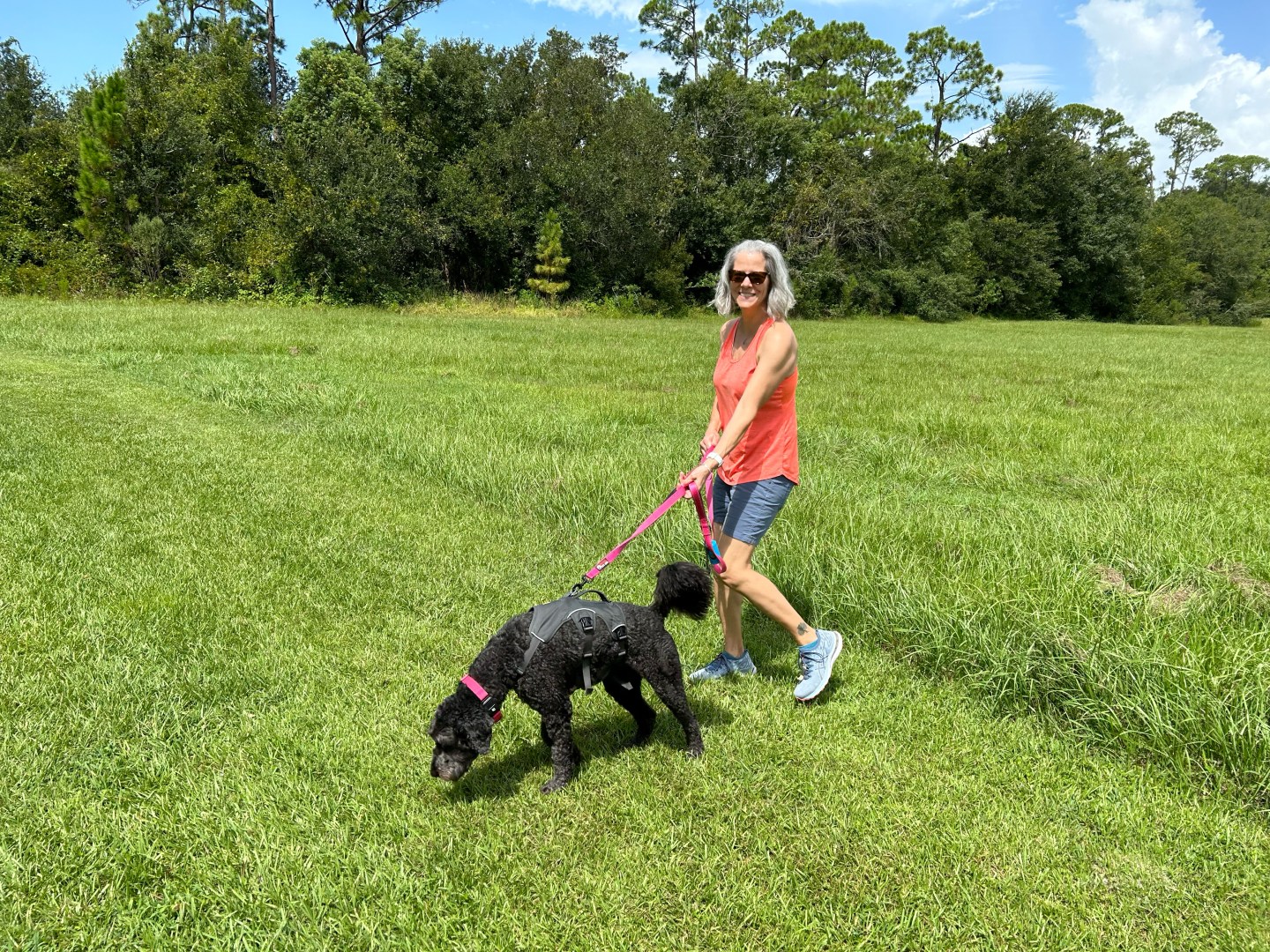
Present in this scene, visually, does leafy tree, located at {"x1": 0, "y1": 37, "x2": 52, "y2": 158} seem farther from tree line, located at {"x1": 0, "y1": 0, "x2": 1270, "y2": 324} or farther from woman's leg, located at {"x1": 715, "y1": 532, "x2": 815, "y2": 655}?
woman's leg, located at {"x1": 715, "y1": 532, "x2": 815, "y2": 655}

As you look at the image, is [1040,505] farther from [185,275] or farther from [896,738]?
[185,275]

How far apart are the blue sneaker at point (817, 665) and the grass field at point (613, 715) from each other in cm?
11

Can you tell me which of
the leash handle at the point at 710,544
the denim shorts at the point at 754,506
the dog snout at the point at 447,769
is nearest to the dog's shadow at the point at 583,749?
the dog snout at the point at 447,769

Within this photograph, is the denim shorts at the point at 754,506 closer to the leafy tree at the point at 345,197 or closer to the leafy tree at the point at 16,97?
the leafy tree at the point at 345,197

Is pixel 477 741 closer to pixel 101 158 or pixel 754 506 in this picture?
pixel 754 506

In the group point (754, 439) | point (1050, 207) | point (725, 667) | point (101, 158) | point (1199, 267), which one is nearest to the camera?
point (754, 439)

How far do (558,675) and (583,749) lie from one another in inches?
30.5

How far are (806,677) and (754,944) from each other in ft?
5.41

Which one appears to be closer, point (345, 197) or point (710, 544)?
point (710, 544)

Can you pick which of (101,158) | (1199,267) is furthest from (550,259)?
(1199,267)

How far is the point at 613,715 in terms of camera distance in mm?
3916

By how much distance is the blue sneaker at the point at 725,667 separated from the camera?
420 centimetres

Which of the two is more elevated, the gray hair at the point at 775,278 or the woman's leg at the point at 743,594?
the gray hair at the point at 775,278

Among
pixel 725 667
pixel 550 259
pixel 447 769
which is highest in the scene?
pixel 550 259
